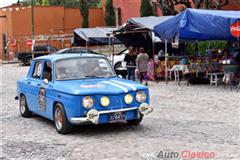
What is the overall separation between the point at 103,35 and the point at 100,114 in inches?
934

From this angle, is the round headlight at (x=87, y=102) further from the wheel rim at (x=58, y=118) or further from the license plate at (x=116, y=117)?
the wheel rim at (x=58, y=118)

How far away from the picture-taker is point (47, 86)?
9.93 meters

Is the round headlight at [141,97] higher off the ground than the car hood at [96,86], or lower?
lower

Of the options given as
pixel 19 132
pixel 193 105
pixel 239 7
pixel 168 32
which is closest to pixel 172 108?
pixel 193 105

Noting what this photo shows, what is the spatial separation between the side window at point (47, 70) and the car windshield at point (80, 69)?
241mm

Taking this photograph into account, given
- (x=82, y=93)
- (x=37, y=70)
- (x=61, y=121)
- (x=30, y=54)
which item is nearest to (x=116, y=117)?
(x=82, y=93)

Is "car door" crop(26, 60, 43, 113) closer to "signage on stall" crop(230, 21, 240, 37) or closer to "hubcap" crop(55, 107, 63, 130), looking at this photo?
"hubcap" crop(55, 107, 63, 130)

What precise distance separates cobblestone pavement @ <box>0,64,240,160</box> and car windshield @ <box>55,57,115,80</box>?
3.67 ft

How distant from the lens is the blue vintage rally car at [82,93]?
8781 millimetres

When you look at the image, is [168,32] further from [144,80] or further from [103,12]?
[103,12]

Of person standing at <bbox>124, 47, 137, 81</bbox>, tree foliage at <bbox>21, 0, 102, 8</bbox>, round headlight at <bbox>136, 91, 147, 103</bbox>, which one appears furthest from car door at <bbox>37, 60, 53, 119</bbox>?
tree foliage at <bbox>21, 0, 102, 8</bbox>

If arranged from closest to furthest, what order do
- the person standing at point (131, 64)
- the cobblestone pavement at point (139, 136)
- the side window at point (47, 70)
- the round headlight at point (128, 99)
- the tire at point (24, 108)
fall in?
the cobblestone pavement at point (139, 136)
the round headlight at point (128, 99)
the side window at point (47, 70)
the tire at point (24, 108)
the person standing at point (131, 64)

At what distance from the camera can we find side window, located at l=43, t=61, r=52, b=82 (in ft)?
33.5

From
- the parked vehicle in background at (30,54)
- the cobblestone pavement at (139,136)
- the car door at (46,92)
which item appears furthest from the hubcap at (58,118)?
the parked vehicle in background at (30,54)
